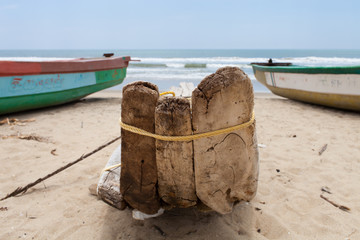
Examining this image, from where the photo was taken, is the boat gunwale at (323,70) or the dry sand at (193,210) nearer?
the dry sand at (193,210)

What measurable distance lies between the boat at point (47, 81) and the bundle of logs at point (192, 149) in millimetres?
4485

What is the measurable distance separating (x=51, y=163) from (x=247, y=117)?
2.50 metres

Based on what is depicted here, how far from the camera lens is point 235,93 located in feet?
4.53

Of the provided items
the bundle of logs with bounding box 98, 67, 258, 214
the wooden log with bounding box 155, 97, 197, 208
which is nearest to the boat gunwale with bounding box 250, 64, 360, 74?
the bundle of logs with bounding box 98, 67, 258, 214

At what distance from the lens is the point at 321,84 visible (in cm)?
575

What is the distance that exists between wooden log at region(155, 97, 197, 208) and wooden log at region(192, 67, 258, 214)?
5 cm

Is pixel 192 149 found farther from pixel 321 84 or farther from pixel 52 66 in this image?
pixel 321 84

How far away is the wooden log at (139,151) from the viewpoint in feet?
4.78

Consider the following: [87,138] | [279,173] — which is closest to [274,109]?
[279,173]

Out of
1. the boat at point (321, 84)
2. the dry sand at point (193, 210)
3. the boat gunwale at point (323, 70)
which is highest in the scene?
the boat gunwale at point (323, 70)

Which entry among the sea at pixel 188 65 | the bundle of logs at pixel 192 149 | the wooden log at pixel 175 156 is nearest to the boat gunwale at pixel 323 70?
the sea at pixel 188 65

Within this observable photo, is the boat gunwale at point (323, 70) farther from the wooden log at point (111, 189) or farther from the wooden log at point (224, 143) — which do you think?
the wooden log at point (111, 189)

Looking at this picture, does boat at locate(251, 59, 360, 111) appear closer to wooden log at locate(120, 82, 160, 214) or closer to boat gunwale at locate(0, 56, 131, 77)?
boat gunwale at locate(0, 56, 131, 77)

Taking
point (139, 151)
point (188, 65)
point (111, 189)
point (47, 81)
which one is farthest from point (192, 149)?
point (188, 65)
